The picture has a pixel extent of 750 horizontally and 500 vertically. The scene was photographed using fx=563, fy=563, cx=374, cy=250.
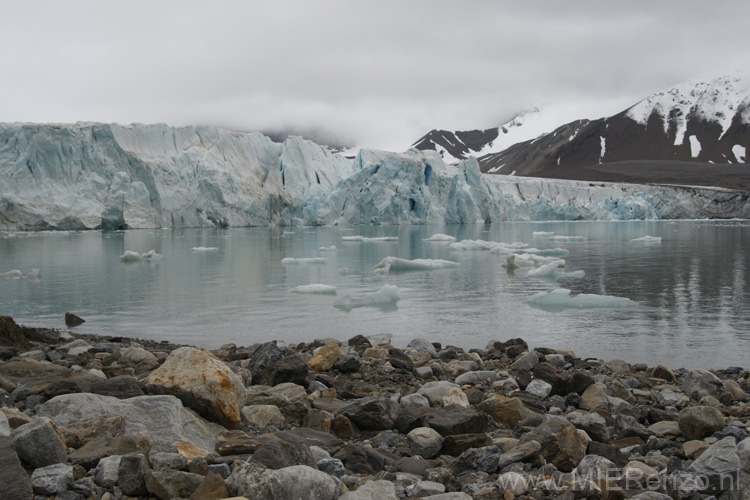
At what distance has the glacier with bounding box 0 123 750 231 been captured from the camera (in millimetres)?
30031

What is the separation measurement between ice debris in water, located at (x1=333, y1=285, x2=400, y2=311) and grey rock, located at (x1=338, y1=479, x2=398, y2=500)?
558 cm

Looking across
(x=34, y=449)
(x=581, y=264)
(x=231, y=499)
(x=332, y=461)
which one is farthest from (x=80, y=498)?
(x=581, y=264)

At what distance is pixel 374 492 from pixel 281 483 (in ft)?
1.02

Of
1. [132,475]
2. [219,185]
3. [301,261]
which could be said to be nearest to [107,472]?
[132,475]

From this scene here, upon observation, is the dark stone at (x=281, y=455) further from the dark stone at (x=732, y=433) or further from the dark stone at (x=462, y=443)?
the dark stone at (x=732, y=433)

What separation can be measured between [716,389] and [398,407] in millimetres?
2149

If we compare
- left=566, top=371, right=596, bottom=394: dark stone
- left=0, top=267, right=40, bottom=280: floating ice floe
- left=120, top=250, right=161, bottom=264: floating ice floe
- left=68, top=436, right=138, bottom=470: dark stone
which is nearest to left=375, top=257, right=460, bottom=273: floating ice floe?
left=120, top=250, right=161, bottom=264: floating ice floe

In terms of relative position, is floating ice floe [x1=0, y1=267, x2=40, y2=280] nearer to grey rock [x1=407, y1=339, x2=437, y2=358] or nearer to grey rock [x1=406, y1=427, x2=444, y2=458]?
grey rock [x1=407, y1=339, x2=437, y2=358]

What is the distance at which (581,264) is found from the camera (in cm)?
1277

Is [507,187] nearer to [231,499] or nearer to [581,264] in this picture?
[581,264]

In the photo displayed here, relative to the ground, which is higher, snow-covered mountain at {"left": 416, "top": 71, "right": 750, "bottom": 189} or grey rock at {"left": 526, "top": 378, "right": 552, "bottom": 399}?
snow-covered mountain at {"left": 416, "top": 71, "right": 750, "bottom": 189}

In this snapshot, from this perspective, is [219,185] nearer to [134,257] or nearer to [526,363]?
[134,257]

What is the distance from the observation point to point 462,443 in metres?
2.45

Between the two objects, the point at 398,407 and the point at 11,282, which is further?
the point at 11,282
